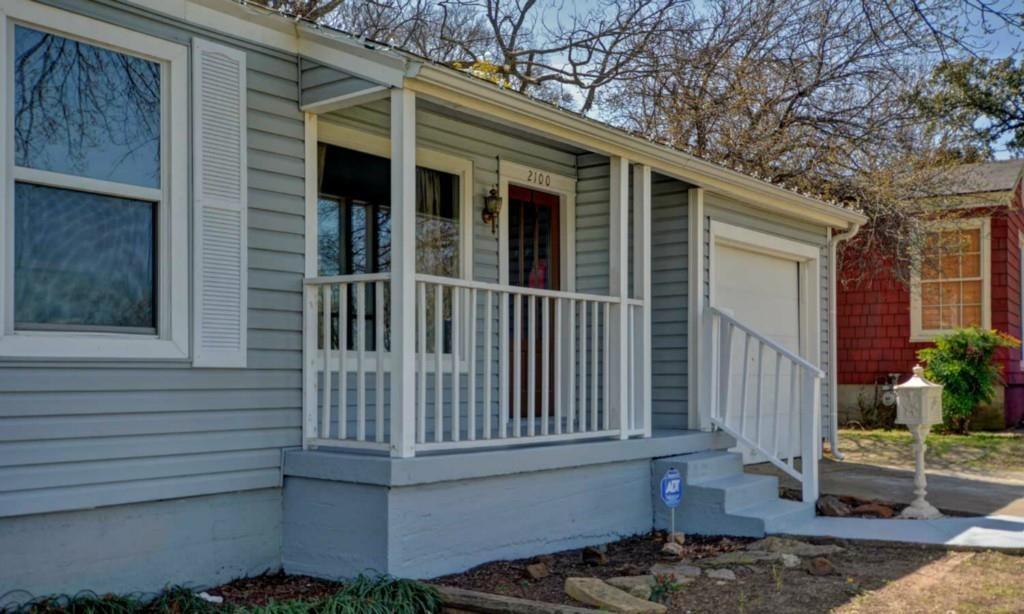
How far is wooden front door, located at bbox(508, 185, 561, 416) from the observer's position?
7.23 meters

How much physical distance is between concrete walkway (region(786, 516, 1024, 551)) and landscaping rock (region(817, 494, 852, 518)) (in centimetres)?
17

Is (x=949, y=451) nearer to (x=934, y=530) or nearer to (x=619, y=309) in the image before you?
(x=934, y=530)

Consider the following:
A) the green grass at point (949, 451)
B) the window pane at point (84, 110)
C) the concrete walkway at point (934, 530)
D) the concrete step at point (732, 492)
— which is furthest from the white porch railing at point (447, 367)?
the green grass at point (949, 451)

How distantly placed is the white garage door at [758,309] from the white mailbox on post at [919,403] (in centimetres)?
139

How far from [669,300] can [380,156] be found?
2.74 meters

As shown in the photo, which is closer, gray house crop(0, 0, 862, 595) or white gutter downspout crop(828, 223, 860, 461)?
gray house crop(0, 0, 862, 595)

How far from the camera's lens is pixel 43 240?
13.6 ft

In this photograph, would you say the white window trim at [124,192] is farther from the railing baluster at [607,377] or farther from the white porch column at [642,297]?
the white porch column at [642,297]

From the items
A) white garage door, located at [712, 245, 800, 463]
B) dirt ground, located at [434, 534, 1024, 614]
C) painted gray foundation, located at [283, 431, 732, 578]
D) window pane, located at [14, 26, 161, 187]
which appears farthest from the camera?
white garage door, located at [712, 245, 800, 463]

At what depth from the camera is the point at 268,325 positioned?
499 cm

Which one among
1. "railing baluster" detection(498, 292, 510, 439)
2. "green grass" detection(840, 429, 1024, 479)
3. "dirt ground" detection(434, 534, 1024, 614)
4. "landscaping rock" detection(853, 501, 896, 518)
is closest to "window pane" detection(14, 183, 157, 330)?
"railing baluster" detection(498, 292, 510, 439)

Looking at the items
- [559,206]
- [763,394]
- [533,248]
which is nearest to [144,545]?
[533,248]

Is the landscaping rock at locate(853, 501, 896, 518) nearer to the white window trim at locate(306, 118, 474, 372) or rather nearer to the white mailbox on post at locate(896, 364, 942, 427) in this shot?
the white mailbox on post at locate(896, 364, 942, 427)

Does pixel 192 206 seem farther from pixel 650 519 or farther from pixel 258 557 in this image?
pixel 650 519
